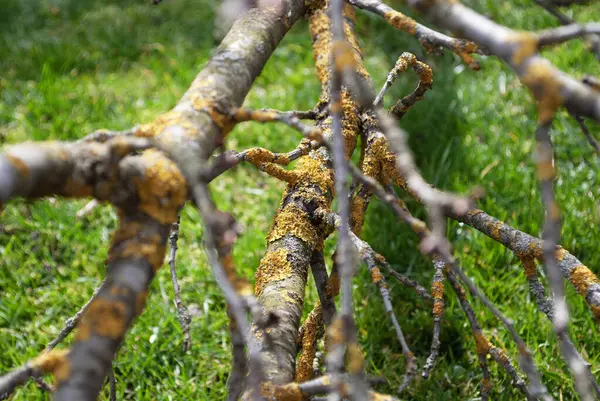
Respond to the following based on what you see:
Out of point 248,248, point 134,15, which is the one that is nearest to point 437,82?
point 248,248

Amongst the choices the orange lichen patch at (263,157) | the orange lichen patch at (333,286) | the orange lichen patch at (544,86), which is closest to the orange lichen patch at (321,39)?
the orange lichen patch at (263,157)

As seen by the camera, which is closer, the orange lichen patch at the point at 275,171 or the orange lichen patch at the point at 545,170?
the orange lichen patch at the point at 545,170

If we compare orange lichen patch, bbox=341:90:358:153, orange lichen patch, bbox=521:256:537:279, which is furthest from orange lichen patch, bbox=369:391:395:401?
orange lichen patch, bbox=341:90:358:153

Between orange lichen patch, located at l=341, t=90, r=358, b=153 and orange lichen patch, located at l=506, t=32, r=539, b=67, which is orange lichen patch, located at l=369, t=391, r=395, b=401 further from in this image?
orange lichen patch, located at l=341, t=90, r=358, b=153

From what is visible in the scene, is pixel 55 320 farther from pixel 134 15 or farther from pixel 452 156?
pixel 134 15

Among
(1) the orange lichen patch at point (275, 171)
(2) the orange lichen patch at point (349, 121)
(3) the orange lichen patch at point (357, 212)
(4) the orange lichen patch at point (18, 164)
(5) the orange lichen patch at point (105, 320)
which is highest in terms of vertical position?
(2) the orange lichen patch at point (349, 121)

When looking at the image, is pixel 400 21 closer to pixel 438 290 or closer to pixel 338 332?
pixel 438 290

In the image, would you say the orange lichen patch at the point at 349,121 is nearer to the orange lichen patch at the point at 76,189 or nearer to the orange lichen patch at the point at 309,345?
the orange lichen patch at the point at 309,345
